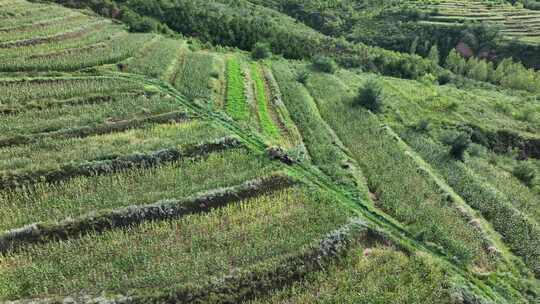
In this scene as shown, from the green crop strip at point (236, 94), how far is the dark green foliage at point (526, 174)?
32017 mm

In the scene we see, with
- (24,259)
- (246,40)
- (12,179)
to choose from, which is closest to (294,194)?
(24,259)

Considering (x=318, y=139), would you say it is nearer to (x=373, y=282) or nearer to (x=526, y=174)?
(x=373, y=282)

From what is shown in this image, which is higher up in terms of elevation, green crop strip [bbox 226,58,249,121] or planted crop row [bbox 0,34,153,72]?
planted crop row [bbox 0,34,153,72]

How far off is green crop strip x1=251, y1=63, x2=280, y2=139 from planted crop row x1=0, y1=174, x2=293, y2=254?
34.9 ft

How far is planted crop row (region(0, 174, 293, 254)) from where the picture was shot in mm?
25375

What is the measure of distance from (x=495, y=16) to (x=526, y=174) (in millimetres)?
110613

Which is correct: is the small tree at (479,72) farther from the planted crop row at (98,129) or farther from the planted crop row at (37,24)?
the planted crop row at (37,24)

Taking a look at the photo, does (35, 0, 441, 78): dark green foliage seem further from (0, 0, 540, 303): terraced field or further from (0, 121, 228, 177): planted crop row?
(0, 121, 228, 177): planted crop row

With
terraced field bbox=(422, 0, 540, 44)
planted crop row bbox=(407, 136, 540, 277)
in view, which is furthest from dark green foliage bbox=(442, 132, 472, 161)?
terraced field bbox=(422, 0, 540, 44)

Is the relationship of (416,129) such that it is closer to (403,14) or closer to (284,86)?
(284,86)

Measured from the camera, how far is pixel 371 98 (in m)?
54.8

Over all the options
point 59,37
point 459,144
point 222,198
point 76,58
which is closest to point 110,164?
point 222,198

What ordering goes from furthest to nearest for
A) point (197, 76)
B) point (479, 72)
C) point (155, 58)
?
point (479, 72) < point (155, 58) < point (197, 76)

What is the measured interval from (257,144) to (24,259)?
2109cm
